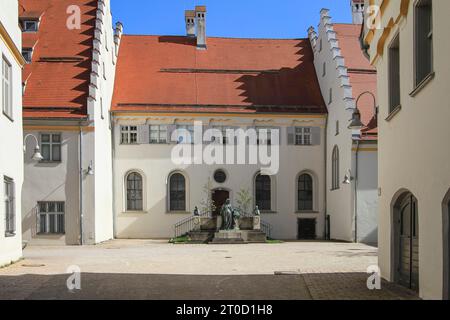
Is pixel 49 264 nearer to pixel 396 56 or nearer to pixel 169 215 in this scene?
pixel 396 56

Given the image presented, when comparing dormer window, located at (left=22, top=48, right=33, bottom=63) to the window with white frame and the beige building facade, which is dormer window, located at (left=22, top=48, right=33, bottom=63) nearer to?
the window with white frame

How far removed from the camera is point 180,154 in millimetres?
35281

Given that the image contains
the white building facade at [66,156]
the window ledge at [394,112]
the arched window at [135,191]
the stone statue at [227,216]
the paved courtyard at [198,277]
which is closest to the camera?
the paved courtyard at [198,277]

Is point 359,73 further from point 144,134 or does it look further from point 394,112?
point 394,112

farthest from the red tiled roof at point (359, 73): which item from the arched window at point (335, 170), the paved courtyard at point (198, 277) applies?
the paved courtyard at point (198, 277)

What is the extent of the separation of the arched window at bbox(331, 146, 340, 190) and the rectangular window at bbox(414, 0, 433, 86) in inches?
893

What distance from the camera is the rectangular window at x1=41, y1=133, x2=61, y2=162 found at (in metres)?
29.8

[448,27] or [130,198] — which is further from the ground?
[448,27]

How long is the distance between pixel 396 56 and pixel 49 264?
36.2ft

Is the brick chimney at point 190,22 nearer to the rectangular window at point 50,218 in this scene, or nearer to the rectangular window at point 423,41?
the rectangular window at point 50,218

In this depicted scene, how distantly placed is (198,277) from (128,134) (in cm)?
2139

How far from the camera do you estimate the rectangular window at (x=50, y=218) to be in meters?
29.5

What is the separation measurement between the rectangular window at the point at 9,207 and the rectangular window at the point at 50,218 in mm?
11482

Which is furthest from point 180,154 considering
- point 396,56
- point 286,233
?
point 396,56
